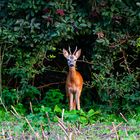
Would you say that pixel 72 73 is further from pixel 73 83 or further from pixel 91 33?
pixel 91 33

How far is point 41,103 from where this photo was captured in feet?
40.8

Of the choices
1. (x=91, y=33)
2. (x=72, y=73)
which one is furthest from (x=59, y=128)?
(x=91, y=33)

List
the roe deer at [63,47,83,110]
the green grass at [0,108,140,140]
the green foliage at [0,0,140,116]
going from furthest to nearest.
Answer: the roe deer at [63,47,83,110]
the green foliage at [0,0,140,116]
the green grass at [0,108,140,140]

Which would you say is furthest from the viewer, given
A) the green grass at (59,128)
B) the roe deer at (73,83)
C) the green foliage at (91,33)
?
the roe deer at (73,83)

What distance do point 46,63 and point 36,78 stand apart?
49 cm

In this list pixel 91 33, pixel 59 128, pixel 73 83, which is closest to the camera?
pixel 59 128

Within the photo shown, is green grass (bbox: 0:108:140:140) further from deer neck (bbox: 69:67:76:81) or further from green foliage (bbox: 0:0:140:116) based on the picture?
deer neck (bbox: 69:67:76:81)

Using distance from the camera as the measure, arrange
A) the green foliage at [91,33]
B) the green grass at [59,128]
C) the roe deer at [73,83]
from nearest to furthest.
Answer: the green grass at [59,128] → the green foliage at [91,33] → the roe deer at [73,83]

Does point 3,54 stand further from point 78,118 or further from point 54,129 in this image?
point 54,129

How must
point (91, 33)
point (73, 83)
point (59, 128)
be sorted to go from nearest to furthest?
point (59, 128) < point (91, 33) < point (73, 83)

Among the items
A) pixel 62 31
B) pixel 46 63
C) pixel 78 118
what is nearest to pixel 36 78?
pixel 46 63

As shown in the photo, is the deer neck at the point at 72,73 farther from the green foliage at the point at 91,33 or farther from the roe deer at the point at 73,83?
the green foliage at the point at 91,33

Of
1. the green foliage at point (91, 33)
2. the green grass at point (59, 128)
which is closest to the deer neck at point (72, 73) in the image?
the green foliage at point (91, 33)

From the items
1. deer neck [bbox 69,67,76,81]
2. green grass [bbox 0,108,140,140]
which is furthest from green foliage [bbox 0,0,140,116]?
green grass [bbox 0,108,140,140]
